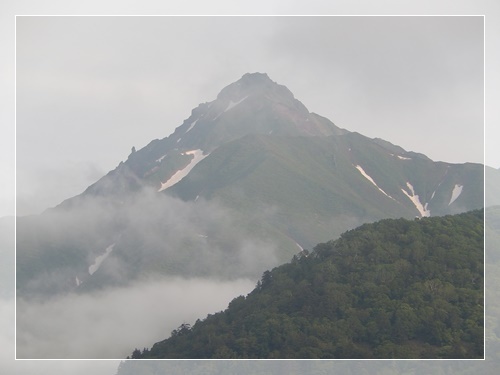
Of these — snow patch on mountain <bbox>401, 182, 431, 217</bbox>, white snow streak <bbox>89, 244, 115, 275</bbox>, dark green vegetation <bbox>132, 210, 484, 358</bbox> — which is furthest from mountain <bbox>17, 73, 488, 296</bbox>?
dark green vegetation <bbox>132, 210, 484, 358</bbox>

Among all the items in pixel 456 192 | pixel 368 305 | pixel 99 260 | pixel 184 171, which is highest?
pixel 184 171

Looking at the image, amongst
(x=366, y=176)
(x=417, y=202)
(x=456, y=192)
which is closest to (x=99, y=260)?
(x=366, y=176)

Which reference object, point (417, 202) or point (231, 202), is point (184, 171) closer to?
point (231, 202)

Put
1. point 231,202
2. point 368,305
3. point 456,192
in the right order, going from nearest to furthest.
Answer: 1. point 368,305
2. point 231,202
3. point 456,192

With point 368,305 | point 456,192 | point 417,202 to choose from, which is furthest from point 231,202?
point 368,305

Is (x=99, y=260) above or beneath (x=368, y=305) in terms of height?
above

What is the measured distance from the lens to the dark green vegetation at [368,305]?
160 ft

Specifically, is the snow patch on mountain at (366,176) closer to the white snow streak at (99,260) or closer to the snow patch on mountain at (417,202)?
the snow patch on mountain at (417,202)

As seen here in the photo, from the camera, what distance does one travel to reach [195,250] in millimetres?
125875

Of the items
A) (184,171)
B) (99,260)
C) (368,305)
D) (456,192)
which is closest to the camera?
(368,305)

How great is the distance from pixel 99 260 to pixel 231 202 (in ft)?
75.0

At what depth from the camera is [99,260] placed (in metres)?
143

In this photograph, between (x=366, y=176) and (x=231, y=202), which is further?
(x=366, y=176)

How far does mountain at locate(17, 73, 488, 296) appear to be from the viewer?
12712 centimetres
